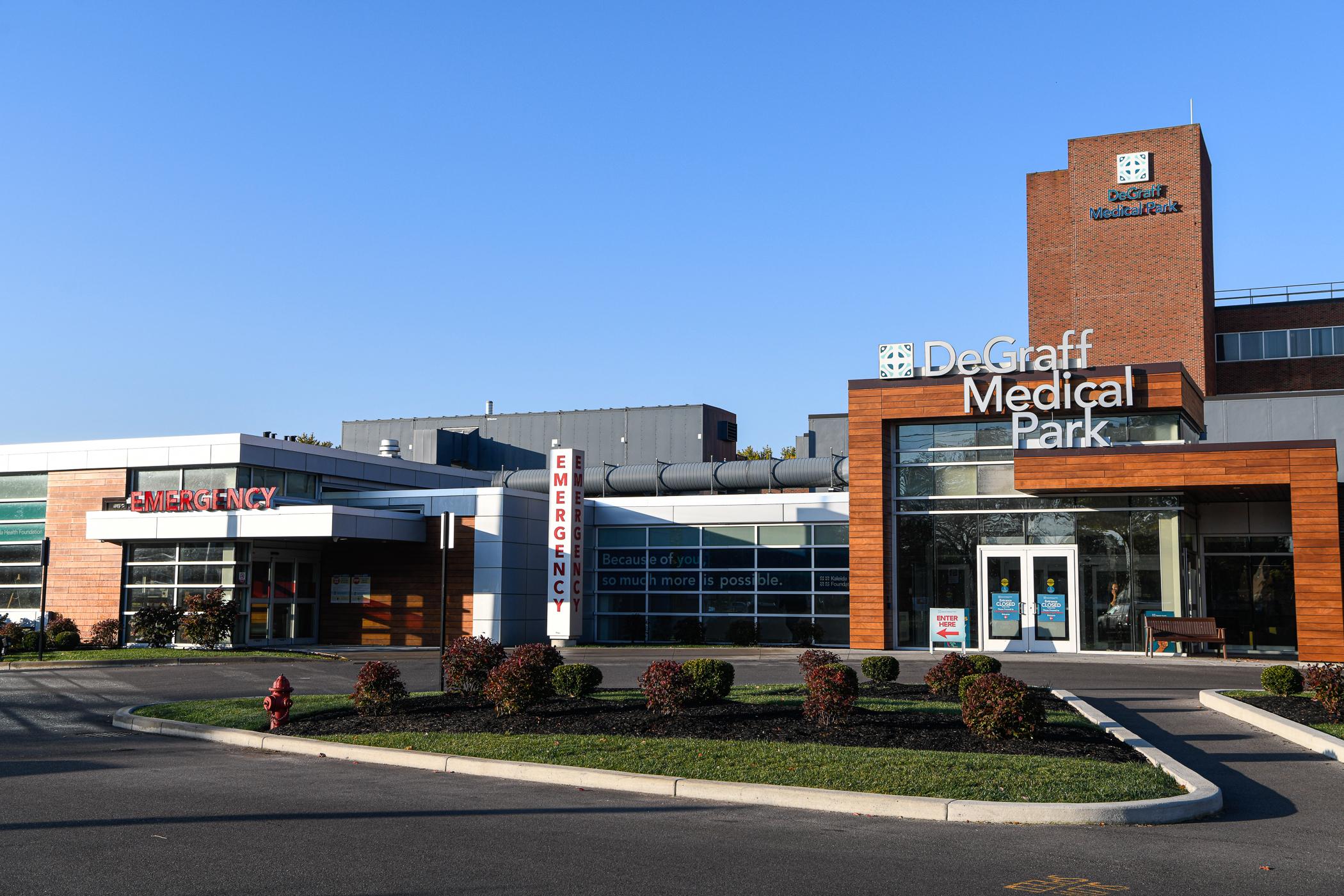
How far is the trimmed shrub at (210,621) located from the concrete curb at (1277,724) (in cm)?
2307

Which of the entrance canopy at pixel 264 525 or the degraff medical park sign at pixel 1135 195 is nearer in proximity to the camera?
the entrance canopy at pixel 264 525

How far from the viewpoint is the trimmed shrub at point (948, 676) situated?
679 inches

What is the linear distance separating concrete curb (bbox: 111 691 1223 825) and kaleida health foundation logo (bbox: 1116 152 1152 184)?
120 ft

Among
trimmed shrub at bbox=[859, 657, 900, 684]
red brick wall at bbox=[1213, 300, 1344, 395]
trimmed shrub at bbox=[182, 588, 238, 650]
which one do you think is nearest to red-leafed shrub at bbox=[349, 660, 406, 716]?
trimmed shrub at bbox=[859, 657, 900, 684]

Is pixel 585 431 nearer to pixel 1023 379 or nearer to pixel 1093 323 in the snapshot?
pixel 1093 323

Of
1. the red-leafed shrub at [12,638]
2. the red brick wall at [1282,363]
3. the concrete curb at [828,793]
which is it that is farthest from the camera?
the red brick wall at [1282,363]

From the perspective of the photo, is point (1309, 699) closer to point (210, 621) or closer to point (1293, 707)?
point (1293, 707)

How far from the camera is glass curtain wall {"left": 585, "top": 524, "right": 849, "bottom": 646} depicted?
33.7 metres

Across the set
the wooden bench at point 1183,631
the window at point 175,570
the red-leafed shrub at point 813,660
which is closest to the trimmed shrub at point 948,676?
the red-leafed shrub at point 813,660

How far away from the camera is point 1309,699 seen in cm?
1720

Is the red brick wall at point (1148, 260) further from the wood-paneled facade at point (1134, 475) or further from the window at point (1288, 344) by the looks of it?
the wood-paneled facade at point (1134, 475)

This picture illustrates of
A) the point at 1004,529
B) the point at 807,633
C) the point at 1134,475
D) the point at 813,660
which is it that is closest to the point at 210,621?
the point at 807,633

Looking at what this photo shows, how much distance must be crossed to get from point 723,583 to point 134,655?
15.5 m

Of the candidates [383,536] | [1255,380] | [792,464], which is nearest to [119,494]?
[383,536]
